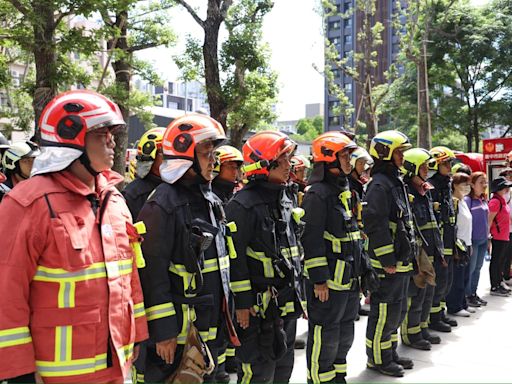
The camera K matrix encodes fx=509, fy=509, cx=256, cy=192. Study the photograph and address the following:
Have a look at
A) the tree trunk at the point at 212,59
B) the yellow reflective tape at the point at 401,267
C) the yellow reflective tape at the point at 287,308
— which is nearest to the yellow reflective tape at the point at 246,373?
the yellow reflective tape at the point at 287,308

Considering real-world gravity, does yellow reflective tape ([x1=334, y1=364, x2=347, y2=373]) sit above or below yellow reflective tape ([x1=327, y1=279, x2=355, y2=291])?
below

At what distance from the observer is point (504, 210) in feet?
32.0

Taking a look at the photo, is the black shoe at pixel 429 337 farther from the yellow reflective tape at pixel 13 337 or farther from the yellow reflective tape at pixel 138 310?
the yellow reflective tape at pixel 13 337

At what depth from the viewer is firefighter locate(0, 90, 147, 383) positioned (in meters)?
2.36

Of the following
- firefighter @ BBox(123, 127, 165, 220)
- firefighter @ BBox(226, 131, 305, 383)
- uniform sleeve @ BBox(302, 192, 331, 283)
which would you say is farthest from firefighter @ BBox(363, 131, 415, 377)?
firefighter @ BBox(123, 127, 165, 220)

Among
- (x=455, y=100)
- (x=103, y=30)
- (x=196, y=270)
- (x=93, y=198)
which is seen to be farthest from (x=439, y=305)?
(x=455, y=100)

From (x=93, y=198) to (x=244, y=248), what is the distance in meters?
1.63

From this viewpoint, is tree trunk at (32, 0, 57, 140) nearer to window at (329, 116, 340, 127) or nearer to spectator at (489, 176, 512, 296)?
spectator at (489, 176, 512, 296)

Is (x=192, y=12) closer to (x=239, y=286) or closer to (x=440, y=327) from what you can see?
(x=440, y=327)

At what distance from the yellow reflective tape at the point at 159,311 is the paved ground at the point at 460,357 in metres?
2.81

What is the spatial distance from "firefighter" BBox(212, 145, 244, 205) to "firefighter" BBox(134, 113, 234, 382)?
2487 millimetres

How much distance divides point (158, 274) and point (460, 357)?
187 inches

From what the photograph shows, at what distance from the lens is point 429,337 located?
688 cm

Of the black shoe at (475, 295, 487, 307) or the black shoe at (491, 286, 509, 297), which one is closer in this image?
the black shoe at (475, 295, 487, 307)
